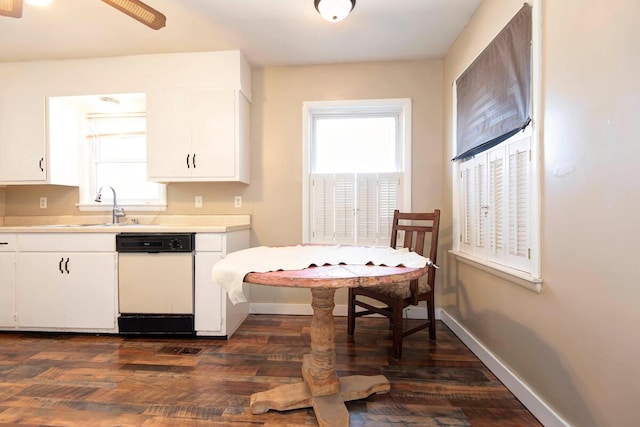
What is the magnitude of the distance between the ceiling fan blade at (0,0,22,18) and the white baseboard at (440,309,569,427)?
3.25m

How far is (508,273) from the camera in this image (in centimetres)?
151

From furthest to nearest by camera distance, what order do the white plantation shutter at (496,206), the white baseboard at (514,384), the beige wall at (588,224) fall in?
the white plantation shutter at (496,206) < the white baseboard at (514,384) < the beige wall at (588,224)

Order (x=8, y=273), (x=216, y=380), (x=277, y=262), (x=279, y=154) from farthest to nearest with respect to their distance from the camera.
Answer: (x=279, y=154) < (x=8, y=273) < (x=216, y=380) < (x=277, y=262)

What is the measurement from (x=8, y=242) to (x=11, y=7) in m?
1.73

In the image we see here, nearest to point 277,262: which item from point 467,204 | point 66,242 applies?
point 467,204

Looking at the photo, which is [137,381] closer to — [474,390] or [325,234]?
[325,234]

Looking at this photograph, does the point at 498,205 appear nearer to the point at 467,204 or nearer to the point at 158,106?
the point at 467,204

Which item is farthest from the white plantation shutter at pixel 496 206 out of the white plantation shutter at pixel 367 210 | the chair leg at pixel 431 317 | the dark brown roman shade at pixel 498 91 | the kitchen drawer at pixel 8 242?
the kitchen drawer at pixel 8 242

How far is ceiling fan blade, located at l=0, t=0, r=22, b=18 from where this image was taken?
1429 mm

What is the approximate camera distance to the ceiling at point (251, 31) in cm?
189

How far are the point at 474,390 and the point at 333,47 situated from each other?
2621mm

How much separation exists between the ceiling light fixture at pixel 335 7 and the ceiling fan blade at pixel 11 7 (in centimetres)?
161

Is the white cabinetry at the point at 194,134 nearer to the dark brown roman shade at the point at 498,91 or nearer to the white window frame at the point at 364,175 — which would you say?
the white window frame at the point at 364,175

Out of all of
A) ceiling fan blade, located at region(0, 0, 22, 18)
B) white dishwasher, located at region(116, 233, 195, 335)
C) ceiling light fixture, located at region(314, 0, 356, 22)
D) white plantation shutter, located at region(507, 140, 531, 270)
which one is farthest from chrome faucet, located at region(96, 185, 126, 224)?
white plantation shutter, located at region(507, 140, 531, 270)
